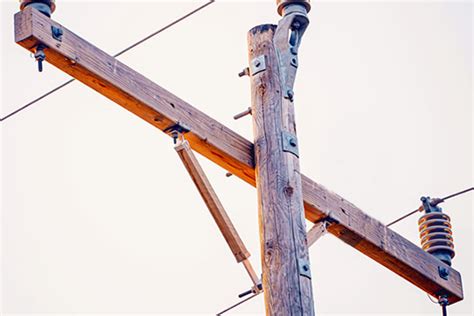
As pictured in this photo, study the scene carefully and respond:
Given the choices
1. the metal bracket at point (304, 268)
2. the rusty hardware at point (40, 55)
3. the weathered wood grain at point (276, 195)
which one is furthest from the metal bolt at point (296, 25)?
the rusty hardware at point (40, 55)

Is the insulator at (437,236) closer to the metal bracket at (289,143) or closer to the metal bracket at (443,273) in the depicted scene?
the metal bracket at (443,273)

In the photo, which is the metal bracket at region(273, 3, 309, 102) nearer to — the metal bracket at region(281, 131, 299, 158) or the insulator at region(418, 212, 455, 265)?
the metal bracket at region(281, 131, 299, 158)

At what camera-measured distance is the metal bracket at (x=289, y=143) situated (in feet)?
24.6

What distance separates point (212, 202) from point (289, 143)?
1.77 feet

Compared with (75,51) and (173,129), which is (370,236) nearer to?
(173,129)

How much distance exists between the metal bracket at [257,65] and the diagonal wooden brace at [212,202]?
0.72m

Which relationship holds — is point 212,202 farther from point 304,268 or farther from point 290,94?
point 290,94

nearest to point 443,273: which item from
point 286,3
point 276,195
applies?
point 276,195

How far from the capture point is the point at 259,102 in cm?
766

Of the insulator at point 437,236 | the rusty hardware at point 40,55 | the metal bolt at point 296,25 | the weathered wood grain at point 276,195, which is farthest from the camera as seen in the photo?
the insulator at point 437,236

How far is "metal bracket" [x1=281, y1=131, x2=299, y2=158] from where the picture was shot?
24.6 feet

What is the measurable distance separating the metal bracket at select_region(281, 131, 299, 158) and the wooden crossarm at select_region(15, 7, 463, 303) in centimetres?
18

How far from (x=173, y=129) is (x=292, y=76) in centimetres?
85

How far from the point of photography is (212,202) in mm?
7316
